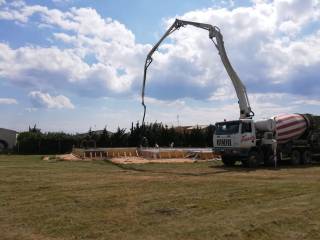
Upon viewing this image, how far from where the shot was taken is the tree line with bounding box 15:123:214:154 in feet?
163

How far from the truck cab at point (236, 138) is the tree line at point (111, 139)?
21.1 meters

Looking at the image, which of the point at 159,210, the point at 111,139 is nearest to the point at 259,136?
the point at 159,210

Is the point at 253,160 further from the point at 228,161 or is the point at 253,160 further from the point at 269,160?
the point at 228,161

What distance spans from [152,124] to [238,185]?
124 feet

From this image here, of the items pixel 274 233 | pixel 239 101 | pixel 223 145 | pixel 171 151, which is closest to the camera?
pixel 274 233

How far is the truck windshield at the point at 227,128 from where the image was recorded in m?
26.8

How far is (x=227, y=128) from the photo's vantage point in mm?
27125

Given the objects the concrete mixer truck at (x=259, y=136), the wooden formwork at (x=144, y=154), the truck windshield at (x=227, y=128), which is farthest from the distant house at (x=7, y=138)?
the truck windshield at (x=227, y=128)

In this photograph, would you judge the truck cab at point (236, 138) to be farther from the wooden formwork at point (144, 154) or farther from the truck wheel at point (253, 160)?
the wooden formwork at point (144, 154)

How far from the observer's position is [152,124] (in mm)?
54188

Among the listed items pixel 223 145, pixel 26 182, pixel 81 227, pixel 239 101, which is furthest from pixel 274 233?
pixel 239 101

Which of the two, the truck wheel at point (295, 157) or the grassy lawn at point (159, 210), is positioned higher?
the truck wheel at point (295, 157)

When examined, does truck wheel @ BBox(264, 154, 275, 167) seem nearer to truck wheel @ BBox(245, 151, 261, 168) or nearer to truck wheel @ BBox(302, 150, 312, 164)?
truck wheel @ BBox(245, 151, 261, 168)

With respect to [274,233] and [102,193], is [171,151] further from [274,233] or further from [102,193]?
[274,233]
